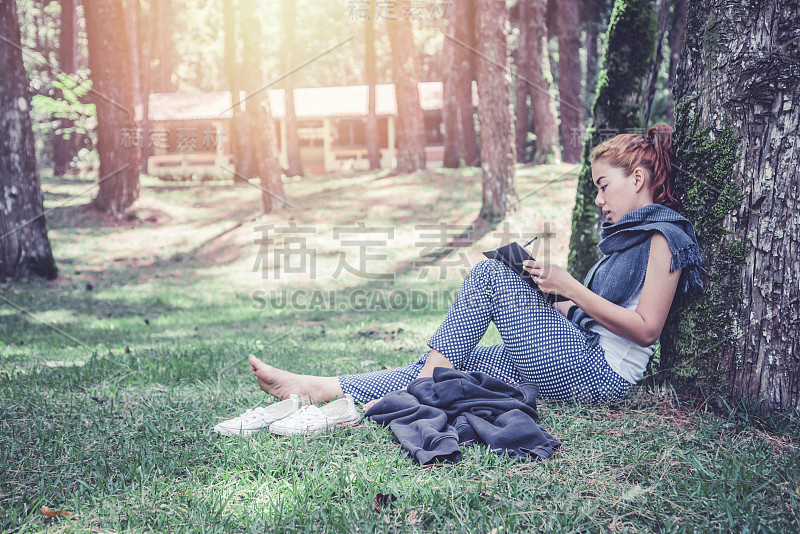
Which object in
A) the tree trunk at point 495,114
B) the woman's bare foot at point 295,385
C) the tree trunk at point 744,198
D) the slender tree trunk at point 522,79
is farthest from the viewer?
the slender tree trunk at point 522,79

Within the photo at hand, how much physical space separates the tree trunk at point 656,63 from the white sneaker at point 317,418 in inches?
179

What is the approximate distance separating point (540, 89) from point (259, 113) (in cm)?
841

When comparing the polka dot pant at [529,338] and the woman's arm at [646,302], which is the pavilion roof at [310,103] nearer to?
the polka dot pant at [529,338]

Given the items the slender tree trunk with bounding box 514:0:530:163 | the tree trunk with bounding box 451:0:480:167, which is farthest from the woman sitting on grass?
the tree trunk with bounding box 451:0:480:167

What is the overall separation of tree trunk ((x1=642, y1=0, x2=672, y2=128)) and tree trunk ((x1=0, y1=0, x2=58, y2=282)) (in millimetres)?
8129

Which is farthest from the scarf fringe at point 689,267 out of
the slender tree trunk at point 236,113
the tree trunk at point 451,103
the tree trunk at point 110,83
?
the slender tree trunk at point 236,113

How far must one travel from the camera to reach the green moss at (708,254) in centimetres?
291

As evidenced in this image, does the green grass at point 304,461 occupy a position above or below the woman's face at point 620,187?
below

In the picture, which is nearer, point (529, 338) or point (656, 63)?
point (529, 338)

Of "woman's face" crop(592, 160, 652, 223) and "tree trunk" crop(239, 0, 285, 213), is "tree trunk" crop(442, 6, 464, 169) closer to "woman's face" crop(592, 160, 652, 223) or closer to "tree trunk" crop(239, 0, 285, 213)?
"tree trunk" crop(239, 0, 285, 213)

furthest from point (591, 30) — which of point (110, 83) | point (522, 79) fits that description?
point (110, 83)

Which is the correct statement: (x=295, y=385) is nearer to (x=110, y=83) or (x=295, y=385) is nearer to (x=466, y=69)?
(x=110, y=83)

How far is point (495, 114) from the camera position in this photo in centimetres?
1208

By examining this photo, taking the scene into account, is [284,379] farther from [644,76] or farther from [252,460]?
[644,76]
